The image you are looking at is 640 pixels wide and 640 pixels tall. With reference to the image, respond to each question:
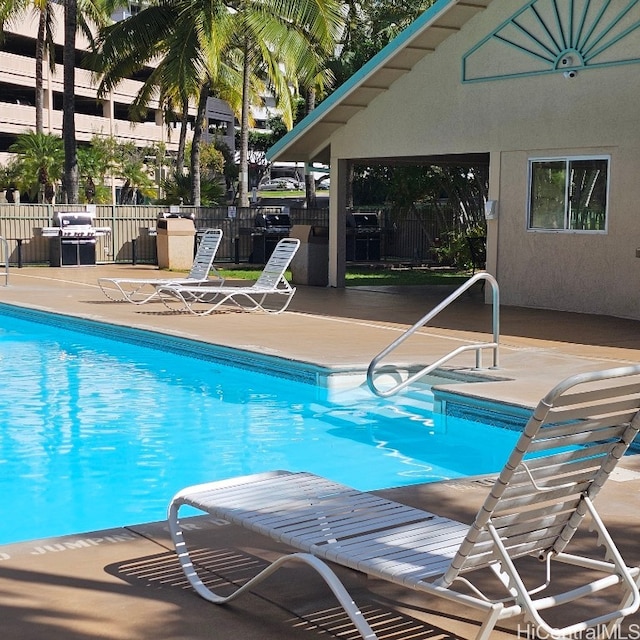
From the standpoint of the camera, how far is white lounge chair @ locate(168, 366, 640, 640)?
3.49 metres

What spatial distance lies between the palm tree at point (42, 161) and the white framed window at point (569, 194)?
33127 mm

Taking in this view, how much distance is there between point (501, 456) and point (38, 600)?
4965mm

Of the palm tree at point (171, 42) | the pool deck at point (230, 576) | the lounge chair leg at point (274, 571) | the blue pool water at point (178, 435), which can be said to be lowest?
the blue pool water at point (178, 435)

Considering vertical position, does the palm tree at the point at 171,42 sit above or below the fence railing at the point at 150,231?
above

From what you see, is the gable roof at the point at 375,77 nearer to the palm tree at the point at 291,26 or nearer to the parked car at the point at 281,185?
the palm tree at the point at 291,26

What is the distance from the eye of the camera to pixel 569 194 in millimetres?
15961

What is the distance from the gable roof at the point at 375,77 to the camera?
54.7 feet

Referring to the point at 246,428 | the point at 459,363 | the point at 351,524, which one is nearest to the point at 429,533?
the point at 351,524

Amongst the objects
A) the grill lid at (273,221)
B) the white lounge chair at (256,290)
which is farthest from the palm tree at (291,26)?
the white lounge chair at (256,290)

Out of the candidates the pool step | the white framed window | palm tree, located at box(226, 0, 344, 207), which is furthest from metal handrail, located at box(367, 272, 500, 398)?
palm tree, located at box(226, 0, 344, 207)

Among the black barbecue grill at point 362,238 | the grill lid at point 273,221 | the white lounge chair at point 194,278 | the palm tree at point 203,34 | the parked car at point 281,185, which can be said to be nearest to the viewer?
the white lounge chair at point 194,278

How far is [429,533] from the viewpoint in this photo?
160 inches

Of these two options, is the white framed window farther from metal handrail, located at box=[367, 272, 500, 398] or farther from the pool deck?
metal handrail, located at box=[367, 272, 500, 398]

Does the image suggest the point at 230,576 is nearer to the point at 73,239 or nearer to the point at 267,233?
the point at 73,239
